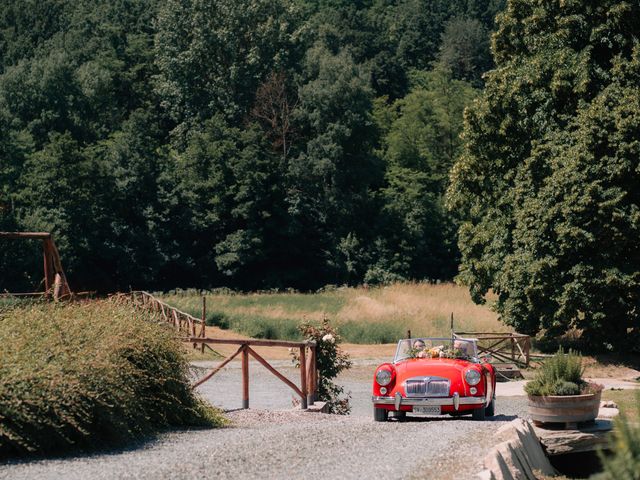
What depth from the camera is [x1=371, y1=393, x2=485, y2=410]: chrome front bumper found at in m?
16.7

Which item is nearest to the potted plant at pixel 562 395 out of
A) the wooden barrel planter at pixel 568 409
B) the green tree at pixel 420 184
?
the wooden barrel planter at pixel 568 409

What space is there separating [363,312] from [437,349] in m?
34.3

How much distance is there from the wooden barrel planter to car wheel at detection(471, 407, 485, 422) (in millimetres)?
1693

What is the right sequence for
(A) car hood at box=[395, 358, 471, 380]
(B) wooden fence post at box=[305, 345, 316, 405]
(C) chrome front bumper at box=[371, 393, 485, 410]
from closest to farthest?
1. (C) chrome front bumper at box=[371, 393, 485, 410]
2. (A) car hood at box=[395, 358, 471, 380]
3. (B) wooden fence post at box=[305, 345, 316, 405]

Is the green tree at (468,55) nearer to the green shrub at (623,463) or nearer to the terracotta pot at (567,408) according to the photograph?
the terracotta pot at (567,408)

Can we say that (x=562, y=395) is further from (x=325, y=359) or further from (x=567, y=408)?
(x=325, y=359)

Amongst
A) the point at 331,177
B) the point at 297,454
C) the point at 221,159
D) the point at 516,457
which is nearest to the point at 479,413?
the point at 516,457

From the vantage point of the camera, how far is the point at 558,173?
33.1 meters

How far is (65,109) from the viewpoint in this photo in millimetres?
78625

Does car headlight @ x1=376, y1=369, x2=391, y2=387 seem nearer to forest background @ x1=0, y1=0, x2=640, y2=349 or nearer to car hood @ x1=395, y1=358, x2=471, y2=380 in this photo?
car hood @ x1=395, y1=358, x2=471, y2=380

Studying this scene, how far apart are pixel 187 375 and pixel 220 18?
71.9 m

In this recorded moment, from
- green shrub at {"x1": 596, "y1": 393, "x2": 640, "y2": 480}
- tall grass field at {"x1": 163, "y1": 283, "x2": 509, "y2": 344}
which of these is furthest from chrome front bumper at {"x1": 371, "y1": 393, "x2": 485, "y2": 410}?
tall grass field at {"x1": 163, "y1": 283, "x2": 509, "y2": 344}

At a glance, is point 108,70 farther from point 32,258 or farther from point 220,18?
point 32,258

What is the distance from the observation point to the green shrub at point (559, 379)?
49.8ft
